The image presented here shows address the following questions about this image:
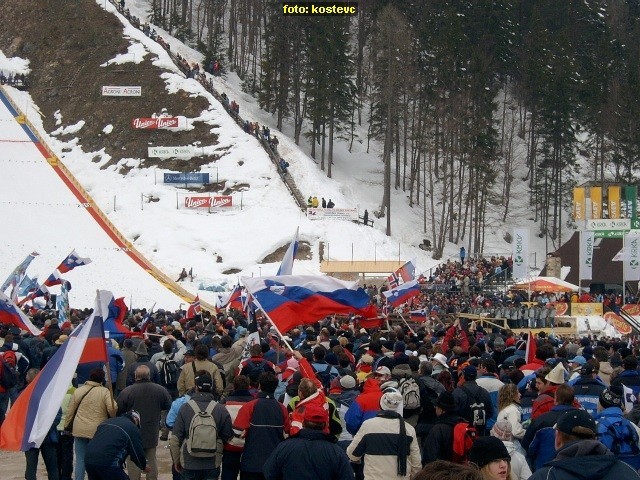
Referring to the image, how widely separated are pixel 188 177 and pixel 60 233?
8464mm

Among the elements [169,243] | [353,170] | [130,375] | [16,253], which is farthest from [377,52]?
[130,375]

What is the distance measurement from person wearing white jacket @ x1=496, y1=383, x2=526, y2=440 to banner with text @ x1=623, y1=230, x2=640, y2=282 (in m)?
25.6

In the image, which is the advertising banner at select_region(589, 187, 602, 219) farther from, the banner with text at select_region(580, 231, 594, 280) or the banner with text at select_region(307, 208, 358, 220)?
the banner with text at select_region(580, 231, 594, 280)

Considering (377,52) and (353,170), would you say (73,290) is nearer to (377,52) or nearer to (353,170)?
(353,170)

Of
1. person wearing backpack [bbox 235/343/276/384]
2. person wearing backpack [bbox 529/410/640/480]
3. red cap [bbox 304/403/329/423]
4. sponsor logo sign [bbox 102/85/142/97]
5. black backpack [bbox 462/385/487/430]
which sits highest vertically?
sponsor logo sign [bbox 102/85/142/97]

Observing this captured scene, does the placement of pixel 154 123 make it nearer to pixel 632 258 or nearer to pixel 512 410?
pixel 632 258

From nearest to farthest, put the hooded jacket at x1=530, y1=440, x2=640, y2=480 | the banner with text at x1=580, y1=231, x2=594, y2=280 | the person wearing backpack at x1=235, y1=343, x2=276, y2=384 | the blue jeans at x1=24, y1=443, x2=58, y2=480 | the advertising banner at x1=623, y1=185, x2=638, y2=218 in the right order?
the hooded jacket at x1=530, y1=440, x2=640, y2=480
the blue jeans at x1=24, y1=443, x2=58, y2=480
the person wearing backpack at x1=235, y1=343, x2=276, y2=384
the banner with text at x1=580, y1=231, x2=594, y2=280
the advertising banner at x1=623, y1=185, x2=638, y2=218

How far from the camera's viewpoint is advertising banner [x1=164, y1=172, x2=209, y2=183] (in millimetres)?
52312

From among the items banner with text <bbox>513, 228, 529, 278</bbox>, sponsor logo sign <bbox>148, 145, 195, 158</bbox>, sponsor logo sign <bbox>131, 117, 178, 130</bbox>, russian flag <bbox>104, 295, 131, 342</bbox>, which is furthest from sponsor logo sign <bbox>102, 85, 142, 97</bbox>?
russian flag <bbox>104, 295, 131, 342</bbox>

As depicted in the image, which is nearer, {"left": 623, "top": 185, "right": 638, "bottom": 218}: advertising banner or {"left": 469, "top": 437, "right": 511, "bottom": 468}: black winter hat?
{"left": 469, "top": 437, "right": 511, "bottom": 468}: black winter hat

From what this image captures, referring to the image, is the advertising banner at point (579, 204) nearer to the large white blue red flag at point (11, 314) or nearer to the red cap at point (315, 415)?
the large white blue red flag at point (11, 314)

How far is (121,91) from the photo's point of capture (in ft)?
203

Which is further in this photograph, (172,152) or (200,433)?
(172,152)

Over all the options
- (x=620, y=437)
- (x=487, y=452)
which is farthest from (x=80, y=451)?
(x=487, y=452)
